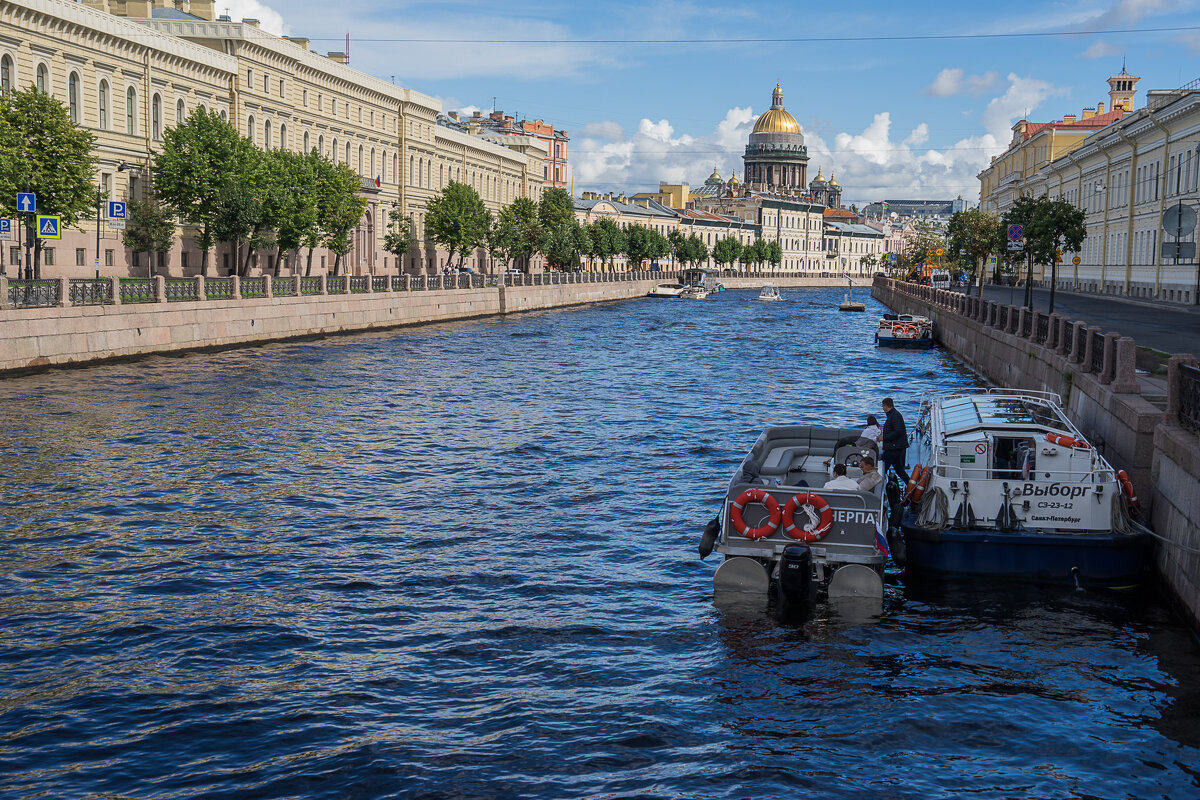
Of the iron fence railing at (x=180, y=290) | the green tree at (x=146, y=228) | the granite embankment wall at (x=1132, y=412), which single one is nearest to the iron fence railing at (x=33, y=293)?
the iron fence railing at (x=180, y=290)

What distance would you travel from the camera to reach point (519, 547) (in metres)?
17.8

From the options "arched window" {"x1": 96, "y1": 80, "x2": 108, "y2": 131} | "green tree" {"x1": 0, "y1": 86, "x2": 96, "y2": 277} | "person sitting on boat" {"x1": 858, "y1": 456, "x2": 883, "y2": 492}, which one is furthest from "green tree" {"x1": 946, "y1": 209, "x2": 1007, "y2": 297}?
"person sitting on boat" {"x1": 858, "y1": 456, "x2": 883, "y2": 492}

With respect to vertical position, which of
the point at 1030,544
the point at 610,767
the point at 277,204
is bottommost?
the point at 610,767

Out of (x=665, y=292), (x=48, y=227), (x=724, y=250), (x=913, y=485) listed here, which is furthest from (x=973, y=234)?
(x=724, y=250)

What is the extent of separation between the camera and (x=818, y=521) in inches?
575

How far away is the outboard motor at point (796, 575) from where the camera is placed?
14.2m

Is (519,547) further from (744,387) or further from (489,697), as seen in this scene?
(744,387)

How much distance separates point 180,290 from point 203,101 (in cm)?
2563

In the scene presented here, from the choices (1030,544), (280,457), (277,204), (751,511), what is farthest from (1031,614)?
(277,204)

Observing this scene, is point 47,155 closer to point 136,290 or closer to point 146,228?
point 136,290

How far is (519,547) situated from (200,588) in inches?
181

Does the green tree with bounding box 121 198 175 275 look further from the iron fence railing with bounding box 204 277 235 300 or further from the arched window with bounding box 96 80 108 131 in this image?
the iron fence railing with bounding box 204 277 235 300

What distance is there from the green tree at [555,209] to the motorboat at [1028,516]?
341ft

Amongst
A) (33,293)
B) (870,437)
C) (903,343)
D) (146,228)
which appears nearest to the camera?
(870,437)
